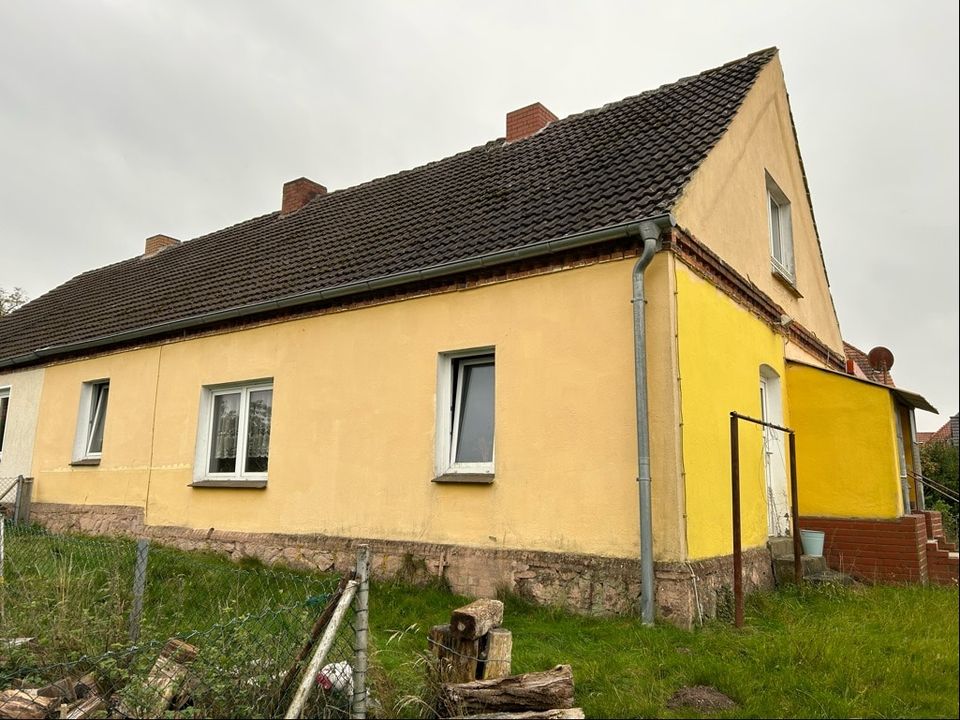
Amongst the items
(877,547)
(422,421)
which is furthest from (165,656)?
(877,547)

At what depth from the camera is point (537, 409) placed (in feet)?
23.9

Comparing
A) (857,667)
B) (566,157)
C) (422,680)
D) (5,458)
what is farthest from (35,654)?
(5,458)

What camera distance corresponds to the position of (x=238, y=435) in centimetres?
1015

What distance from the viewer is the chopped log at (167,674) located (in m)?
4.15

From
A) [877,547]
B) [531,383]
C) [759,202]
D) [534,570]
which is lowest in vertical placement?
[534,570]

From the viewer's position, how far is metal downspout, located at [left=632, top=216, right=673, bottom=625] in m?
A: 6.21

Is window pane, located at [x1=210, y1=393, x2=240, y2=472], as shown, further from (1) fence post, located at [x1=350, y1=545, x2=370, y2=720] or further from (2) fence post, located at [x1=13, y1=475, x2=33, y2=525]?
(1) fence post, located at [x1=350, y1=545, x2=370, y2=720]

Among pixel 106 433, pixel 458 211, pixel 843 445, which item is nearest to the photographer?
pixel 843 445

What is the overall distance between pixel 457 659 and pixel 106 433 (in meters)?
9.47

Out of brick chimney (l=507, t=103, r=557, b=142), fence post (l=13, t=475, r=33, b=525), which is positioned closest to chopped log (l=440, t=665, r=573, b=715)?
brick chimney (l=507, t=103, r=557, b=142)

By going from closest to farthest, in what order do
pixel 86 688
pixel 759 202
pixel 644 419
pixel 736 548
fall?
pixel 86 688, pixel 736 548, pixel 644 419, pixel 759 202

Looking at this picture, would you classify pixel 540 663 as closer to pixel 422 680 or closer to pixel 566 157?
pixel 422 680

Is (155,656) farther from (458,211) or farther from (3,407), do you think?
(3,407)

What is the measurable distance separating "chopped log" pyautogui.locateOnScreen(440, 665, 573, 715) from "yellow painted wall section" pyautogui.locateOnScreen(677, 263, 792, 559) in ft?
8.74
